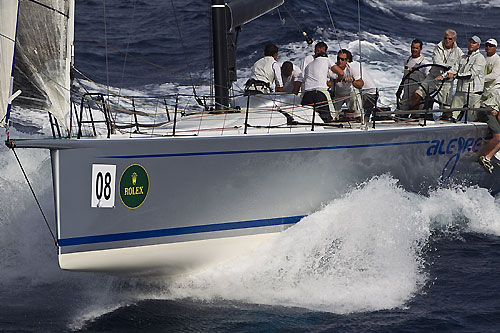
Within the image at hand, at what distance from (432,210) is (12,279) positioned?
4899 mm

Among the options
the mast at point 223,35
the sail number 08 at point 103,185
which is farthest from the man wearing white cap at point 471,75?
the sail number 08 at point 103,185

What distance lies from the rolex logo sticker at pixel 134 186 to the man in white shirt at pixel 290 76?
3.40 metres

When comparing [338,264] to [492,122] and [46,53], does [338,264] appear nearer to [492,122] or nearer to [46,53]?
[46,53]

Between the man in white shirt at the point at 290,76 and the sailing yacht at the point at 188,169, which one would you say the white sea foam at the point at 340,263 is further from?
the man in white shirt at the point at 290,76

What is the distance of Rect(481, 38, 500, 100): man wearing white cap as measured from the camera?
9.52 m

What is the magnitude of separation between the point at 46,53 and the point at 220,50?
3084mm

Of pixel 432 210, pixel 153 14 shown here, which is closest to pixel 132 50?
pixel 153 14

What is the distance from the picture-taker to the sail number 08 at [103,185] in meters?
6.28

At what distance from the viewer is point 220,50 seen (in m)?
8.65

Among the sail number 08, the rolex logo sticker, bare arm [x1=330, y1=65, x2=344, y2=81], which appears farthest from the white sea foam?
bare arm [x1=330, y1=65, x2=344, y2=81]

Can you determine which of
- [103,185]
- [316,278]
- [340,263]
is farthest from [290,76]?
[103,185]

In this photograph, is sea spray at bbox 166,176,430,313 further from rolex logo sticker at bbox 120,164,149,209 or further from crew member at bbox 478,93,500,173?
crew member at bbox 478,93,500,173

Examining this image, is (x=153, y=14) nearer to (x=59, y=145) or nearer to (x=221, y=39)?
(x=221, y=39)

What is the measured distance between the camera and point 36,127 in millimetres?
13109
